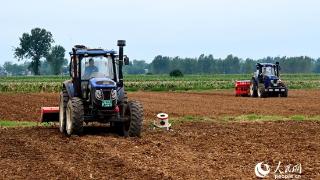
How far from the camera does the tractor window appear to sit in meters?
16.0

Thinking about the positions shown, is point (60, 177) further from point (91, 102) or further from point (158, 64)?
point (158, 64)

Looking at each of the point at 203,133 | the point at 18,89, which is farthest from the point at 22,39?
the point at 203,133

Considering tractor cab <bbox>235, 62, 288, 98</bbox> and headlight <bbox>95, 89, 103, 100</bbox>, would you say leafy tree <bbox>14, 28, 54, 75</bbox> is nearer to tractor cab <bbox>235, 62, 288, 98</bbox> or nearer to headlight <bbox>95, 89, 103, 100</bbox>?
tractor cab <bbox>235, 62, 288, 98</bbox>

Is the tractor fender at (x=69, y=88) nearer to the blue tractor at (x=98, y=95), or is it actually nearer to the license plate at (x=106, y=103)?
the blue tractor at (x=98, y=95)

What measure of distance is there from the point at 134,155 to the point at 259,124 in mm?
7622

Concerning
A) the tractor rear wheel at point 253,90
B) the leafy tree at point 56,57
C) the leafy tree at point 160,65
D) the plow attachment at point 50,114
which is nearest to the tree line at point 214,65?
the leafy tree at point 160,65

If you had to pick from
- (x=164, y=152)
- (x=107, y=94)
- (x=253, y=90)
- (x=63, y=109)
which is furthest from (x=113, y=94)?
(x=253, y=90)

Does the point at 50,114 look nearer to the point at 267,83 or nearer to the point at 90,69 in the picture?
the point at 90,69

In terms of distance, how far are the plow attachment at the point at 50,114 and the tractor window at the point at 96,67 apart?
2.18 m

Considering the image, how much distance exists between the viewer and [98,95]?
49.4ft

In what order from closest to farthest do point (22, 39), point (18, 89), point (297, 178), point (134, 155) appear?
point (297, 178)
point (134, 155)
point (18, 89)
point (22, 39)

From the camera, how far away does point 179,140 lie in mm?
14727
